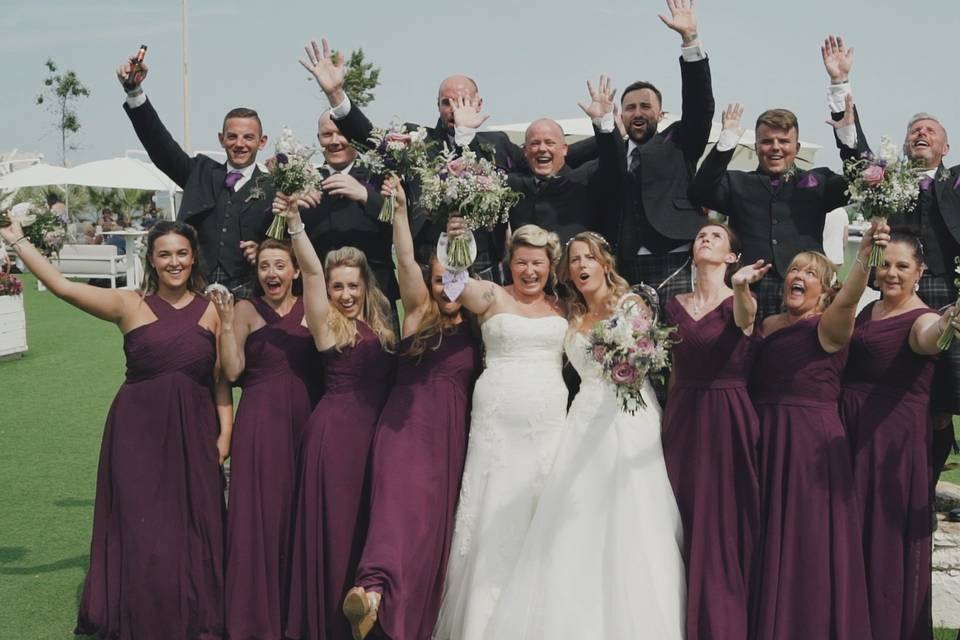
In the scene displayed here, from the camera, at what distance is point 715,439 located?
21.1 feet

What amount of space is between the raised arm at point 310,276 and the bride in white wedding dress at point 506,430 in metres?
0.95

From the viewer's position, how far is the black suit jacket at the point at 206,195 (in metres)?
7.88

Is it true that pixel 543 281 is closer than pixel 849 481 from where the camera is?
No

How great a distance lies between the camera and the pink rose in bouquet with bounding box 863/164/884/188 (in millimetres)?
5988

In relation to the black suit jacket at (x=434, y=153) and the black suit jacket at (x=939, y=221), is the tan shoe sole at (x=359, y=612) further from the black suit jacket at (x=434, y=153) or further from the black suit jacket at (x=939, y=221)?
the black suit jacket at (x=939, y=221)

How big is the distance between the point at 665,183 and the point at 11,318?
48.0ft

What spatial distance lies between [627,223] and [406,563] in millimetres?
3072

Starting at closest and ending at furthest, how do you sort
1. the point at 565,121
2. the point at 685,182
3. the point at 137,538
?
1. the point at 137,538
2. the point at 685,182
3. the point at 565,121

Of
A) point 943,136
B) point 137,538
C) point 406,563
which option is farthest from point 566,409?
point 943,136

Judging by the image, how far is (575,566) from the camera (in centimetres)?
629

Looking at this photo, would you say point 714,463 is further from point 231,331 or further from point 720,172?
point 231,331

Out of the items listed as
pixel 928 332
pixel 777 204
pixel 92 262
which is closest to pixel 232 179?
pixel 777 204

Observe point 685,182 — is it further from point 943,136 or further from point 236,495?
point 236,495

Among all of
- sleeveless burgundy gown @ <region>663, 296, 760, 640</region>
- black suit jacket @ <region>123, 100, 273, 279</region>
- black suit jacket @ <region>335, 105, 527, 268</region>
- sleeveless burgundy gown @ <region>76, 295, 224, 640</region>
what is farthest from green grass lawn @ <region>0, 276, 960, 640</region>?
black suit jacket @ <region>335, 105, 527, 268</region>
